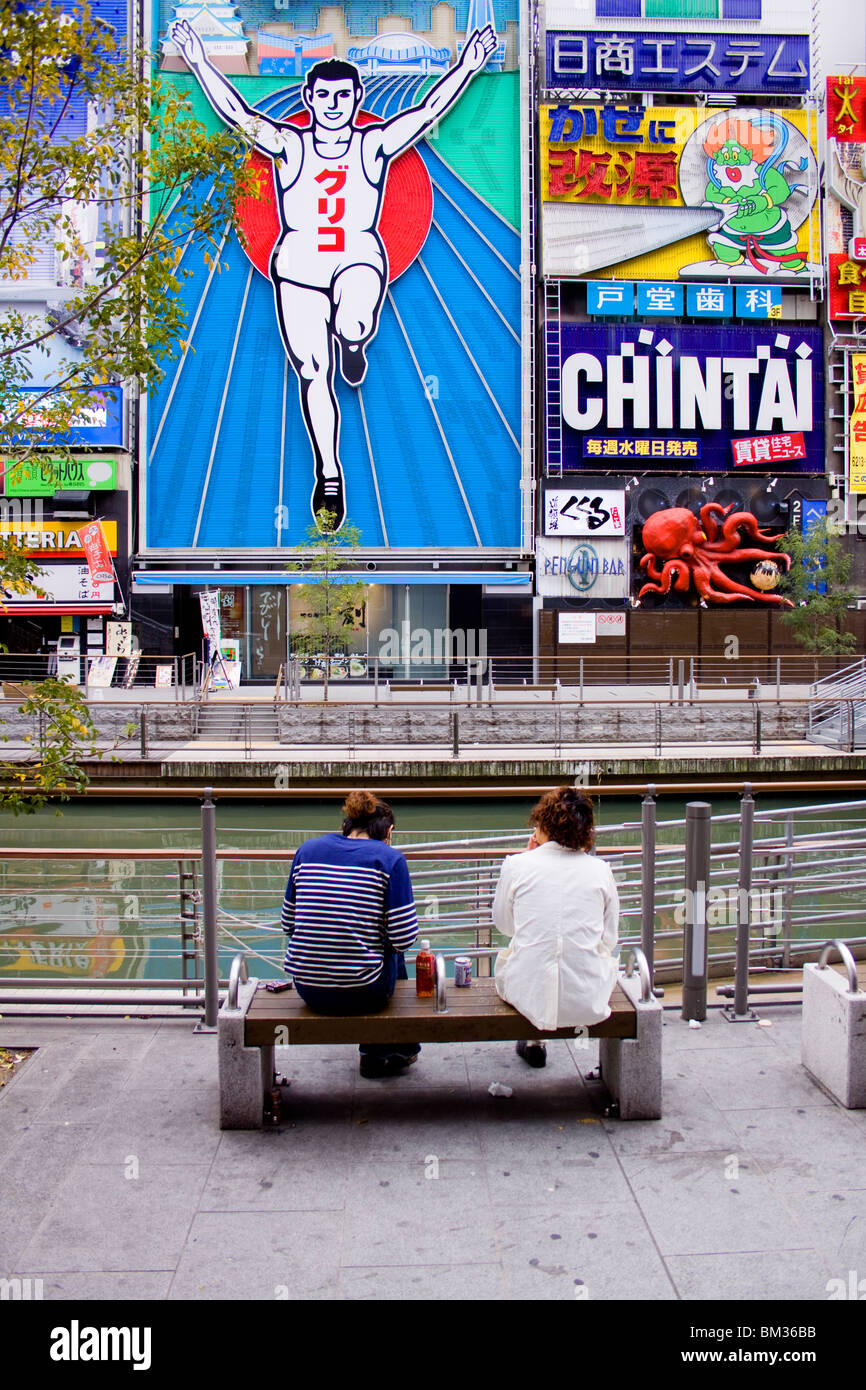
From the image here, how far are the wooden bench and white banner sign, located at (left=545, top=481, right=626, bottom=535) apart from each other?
29.3 metres

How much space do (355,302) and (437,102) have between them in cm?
670

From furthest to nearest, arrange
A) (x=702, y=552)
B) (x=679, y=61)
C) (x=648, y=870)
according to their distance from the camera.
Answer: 1. (x=679, y=61)
2. (x=702, y=552)
3. (x=648, y=870)

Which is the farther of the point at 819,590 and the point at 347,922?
the point at 819,590

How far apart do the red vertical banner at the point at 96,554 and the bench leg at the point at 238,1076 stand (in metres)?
30.1

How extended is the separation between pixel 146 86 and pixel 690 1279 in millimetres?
5942

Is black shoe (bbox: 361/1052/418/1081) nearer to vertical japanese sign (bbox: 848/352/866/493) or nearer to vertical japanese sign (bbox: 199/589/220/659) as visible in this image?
vertical japanese sign (bbox: 199/589/220/659)

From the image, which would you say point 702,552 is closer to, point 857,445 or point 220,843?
point 857,445

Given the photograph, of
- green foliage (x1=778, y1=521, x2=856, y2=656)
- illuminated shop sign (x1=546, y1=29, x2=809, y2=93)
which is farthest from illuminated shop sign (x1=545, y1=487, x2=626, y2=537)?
illuminated shop sign (x1=546, y1=29, x2=809, y2=93)

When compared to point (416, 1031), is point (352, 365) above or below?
above

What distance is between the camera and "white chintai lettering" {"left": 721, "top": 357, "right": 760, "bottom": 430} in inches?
1328

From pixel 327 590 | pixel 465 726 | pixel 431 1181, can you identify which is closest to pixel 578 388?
pixel 327 590

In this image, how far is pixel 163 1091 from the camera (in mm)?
4941

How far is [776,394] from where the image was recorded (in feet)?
111

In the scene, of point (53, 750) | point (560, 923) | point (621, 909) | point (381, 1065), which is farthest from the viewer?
point (621, 909)
